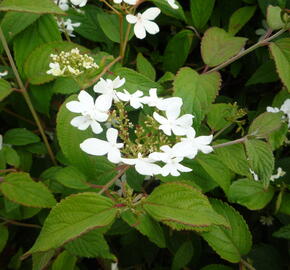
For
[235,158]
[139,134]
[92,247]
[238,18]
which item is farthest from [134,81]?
[238,18]

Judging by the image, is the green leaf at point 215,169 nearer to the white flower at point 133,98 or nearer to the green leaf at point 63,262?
the white flower at point 133,98

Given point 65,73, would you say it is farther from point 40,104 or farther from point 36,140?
point 36,140

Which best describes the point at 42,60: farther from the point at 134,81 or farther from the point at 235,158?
the point at 235,158

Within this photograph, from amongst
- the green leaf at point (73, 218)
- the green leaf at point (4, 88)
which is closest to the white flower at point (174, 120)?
the green leaf at point (73, 218)

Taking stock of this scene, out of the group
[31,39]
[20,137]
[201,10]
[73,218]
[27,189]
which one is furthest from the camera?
[201,10]

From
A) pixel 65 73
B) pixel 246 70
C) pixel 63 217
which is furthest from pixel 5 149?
pixel 246 70

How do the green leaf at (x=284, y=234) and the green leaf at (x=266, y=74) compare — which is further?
the green leaf at (x=266, y=74)
